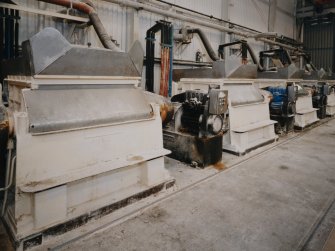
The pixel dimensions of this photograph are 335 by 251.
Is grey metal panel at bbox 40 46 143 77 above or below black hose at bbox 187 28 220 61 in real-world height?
A: below

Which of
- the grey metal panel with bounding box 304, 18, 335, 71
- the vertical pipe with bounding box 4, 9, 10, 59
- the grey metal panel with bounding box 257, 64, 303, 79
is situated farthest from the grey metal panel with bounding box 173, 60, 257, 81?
the grey metal panel with bounding box 304, 18, 335, 71

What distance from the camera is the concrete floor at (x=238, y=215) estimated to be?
5.24 ft

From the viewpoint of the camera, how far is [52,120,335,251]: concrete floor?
5.24 feet

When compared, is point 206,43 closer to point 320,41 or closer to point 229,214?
point 229,214

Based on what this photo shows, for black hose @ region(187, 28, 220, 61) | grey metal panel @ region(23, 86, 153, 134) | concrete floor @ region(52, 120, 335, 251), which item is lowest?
concrete floor @ region(52, 120, 335, 251)

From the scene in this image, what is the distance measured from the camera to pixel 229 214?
6.36 feet

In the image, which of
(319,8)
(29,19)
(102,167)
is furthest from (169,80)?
(319,8)

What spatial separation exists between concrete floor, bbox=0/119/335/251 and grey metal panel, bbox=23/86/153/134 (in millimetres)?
678

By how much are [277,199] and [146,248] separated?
1231 mm

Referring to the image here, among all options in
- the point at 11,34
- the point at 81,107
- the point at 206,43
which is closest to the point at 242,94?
the point at 206,43

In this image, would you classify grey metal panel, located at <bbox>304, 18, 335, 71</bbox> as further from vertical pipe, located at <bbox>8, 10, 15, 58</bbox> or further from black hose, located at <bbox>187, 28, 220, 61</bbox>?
vertical pipe, located at <bbox>8, 10, 15, 58</bbox>

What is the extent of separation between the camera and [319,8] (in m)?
9.91

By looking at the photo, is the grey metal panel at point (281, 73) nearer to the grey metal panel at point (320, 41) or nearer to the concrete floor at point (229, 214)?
the concrete floor at point (229, 214)

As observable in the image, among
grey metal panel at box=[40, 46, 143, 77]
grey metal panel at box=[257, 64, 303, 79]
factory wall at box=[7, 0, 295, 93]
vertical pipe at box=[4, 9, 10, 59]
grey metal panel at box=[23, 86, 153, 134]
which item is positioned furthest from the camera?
grey metal panel at box=[257, 64, 303, 79]
